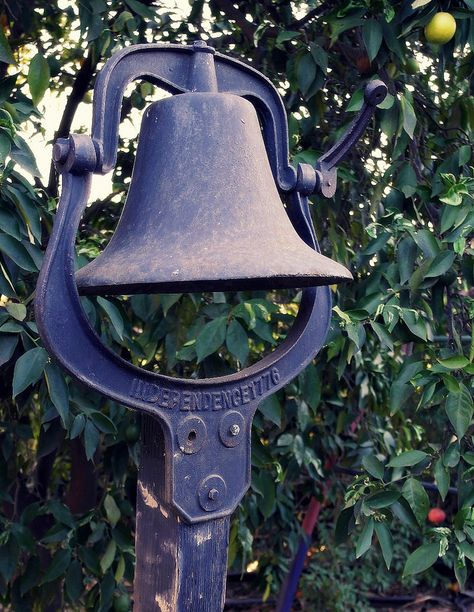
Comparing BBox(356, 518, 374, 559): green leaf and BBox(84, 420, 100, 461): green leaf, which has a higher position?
BBox(84, 420, 100, 461): green leaf

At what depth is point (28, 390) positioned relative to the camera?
207 centimetres

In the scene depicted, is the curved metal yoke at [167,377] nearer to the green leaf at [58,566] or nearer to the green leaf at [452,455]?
the green leaf at [452,455]

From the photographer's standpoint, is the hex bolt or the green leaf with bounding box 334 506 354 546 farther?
the green leaf with bounding box 334 506 354 546

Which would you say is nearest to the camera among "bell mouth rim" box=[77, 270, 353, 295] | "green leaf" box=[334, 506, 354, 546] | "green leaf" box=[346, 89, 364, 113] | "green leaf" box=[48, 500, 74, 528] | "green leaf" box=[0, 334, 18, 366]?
"bell mouth rim" box=[77, 270, 353, 295]

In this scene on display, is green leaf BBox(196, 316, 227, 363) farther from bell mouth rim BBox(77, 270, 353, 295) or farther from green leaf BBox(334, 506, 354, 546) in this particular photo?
green leaf BBox(334, 506, 354, 546)

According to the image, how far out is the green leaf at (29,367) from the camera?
1633 mm

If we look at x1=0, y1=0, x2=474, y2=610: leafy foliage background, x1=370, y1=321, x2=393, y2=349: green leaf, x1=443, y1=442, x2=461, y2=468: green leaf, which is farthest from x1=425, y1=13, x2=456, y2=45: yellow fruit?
x1=443, y1=442, x2=461, y2=468: green leaf

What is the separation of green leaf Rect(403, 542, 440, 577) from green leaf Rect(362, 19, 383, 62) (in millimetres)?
1040

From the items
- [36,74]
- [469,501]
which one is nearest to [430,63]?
[36,74]

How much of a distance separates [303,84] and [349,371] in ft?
3.68

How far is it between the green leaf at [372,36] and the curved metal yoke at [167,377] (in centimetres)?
45

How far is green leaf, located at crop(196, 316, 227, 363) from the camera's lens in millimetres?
1853

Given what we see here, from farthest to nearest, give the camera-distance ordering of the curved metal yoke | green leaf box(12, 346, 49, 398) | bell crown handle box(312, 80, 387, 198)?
green leaf box(12, 346, 49, 398) < bell crown handle box(312, 80, 387, 198) < the curved metal yoke

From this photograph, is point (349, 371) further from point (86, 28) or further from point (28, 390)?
point (86, 28)
